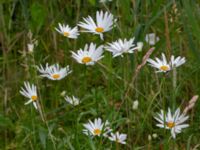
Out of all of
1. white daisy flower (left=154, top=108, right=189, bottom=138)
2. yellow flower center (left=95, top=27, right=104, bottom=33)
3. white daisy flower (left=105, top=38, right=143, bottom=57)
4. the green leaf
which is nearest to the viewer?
white daisy flower (left=154, top=108, right=189, bottom=138)

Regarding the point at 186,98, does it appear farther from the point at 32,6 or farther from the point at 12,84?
the point at 32,6

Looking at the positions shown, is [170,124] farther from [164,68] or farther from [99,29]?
[99,29]

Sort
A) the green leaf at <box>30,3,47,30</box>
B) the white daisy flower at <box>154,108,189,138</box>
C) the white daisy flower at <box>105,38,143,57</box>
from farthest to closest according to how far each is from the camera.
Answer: the green leaf at <box>30,3,47,30</box>, the white daisy flower at <box>105,38,143,57</box>, the white daisy flower at <box>154,108,189,138</box>

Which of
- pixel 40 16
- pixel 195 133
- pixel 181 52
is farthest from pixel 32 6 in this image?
pixel 195 133

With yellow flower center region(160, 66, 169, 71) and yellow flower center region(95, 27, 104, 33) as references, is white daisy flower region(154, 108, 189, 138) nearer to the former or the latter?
yellow flower center region(160, 66, 169, 71)

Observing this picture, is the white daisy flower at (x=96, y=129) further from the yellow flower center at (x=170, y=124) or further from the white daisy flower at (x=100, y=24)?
the white daisy flower at (x=100, y=24)

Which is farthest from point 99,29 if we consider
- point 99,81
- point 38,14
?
point 38,14

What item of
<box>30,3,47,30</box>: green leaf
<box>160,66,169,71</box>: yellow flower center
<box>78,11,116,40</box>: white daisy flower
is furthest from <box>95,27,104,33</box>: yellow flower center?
<box>30,3,47,30</box>: green leaf

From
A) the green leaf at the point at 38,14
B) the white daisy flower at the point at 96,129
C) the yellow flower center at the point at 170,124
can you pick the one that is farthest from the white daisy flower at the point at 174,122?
the green leaf at the point at 38,14

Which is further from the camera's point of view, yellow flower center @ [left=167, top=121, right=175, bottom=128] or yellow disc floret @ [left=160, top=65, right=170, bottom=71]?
yellow disc floret @ [left=160, top=65, right=170, bottom=71]
